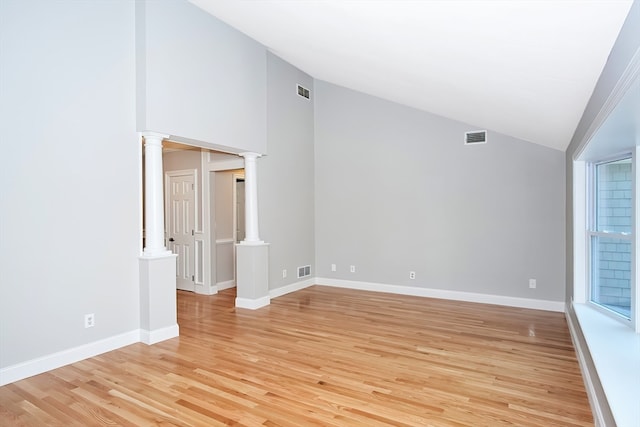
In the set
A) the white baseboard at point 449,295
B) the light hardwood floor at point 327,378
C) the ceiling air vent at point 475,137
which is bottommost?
the light hardwood floor at point 327,378

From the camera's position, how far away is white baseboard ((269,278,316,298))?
593 centimetres

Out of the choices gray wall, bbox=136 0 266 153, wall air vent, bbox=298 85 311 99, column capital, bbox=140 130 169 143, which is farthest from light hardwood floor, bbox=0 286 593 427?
wall air vent, bbox=298 85 311 99

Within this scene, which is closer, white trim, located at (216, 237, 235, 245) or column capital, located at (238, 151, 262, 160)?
column capital, located at (238, 151, 262, 160)

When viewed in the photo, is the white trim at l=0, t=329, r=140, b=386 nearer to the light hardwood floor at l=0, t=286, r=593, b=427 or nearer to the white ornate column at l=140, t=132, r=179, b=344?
the light hardwood floor at l=0, t=286, r=593, b=427

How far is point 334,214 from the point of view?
6715mm

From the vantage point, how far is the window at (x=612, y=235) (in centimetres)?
321

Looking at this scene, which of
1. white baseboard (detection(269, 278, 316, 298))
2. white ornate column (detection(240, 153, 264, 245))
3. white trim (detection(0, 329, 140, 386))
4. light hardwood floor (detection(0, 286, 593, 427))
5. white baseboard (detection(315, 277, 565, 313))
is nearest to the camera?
light hardwood floor (detection(0, 286, 593, 427))

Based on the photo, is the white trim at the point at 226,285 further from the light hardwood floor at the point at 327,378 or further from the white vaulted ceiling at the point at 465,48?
the white vaulted ceiling at the point at 465,48

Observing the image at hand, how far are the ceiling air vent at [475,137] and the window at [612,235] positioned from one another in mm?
1702

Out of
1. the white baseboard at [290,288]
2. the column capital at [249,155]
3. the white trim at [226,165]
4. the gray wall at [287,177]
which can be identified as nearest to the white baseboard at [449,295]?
the white baseboard at [290,288]

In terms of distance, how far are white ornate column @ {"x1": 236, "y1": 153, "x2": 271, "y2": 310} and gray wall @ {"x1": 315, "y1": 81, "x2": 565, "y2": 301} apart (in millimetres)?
1636

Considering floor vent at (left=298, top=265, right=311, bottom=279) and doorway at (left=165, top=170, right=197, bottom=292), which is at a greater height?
doorway at (left=165, top=170, right=197, bottom=292)

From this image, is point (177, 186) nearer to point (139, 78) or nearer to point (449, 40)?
point (139, 78)

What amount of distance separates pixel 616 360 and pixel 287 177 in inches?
188
